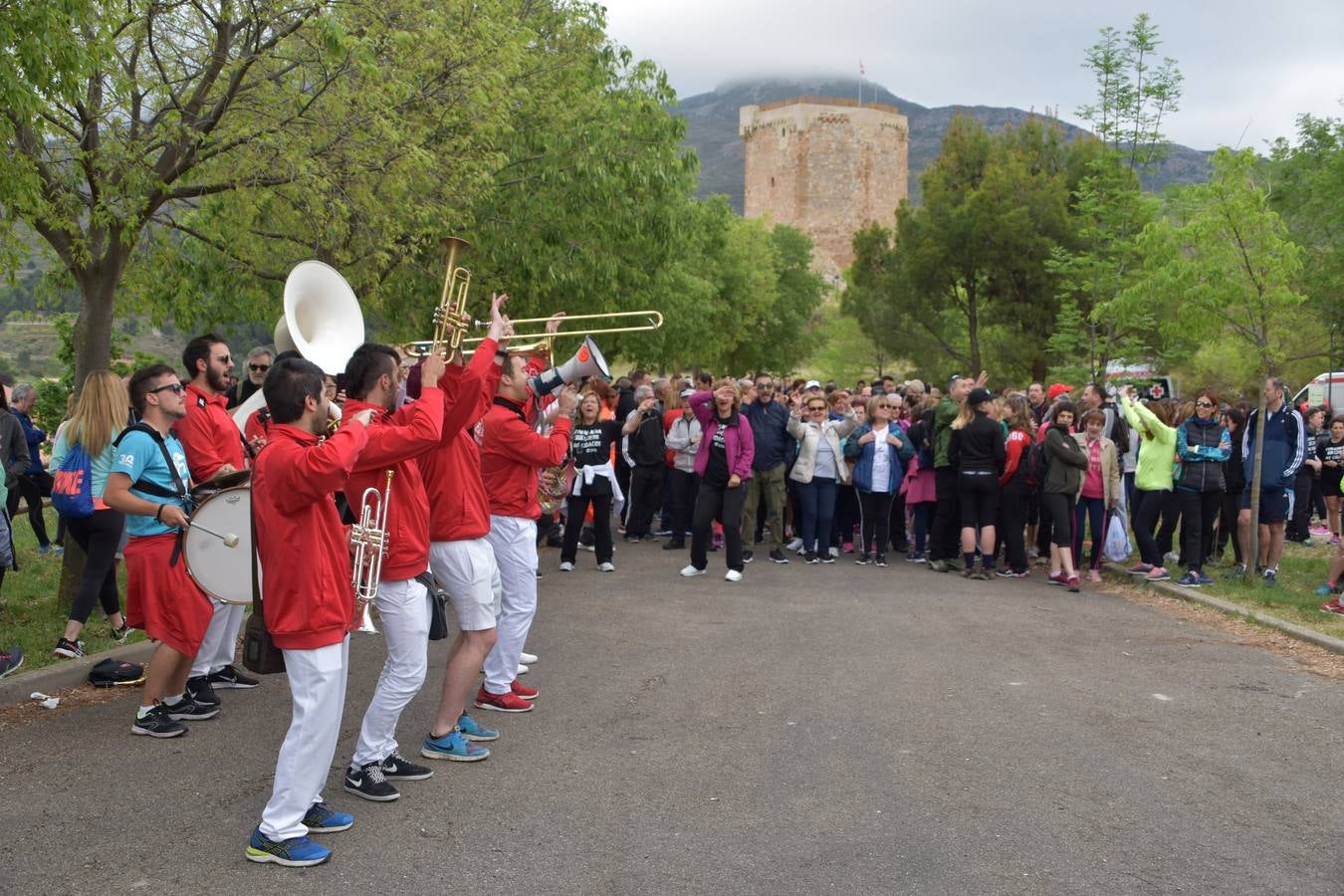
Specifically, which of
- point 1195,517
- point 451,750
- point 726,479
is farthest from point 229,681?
point 1195,517

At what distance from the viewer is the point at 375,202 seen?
10172 mm

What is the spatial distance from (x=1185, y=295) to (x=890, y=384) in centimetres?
674

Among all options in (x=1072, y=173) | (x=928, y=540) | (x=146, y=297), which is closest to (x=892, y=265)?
(x=1072, y=173)

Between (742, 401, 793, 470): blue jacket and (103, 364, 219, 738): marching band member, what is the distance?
7.64 meters

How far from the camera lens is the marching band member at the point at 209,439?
21.4 feet

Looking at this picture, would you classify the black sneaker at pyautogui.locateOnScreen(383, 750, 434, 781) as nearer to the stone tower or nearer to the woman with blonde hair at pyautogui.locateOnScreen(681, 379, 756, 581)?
the woman with blonde hair at pyautogui.locateOnScreen(681, 379, 756, 581)

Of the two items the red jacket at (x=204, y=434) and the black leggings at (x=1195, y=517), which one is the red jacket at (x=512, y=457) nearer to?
the red jacket at (x=204, y=434)

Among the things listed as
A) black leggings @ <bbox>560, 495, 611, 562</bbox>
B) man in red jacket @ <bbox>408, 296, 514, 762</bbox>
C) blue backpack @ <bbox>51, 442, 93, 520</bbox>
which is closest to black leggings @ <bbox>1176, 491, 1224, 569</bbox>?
black leggings @ <bbox>560, 495, 611, 562</bbox>

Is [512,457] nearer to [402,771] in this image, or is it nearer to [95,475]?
[402,771]

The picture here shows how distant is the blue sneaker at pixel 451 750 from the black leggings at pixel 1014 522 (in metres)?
7.77

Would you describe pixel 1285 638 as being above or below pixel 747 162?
below

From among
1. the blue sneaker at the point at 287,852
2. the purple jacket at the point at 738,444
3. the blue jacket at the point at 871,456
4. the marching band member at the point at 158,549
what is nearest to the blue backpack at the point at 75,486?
the marching band member at the point at 158,549

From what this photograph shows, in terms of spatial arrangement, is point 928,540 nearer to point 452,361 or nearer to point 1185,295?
point 1185,295

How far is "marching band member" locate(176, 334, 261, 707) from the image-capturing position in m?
6.51
